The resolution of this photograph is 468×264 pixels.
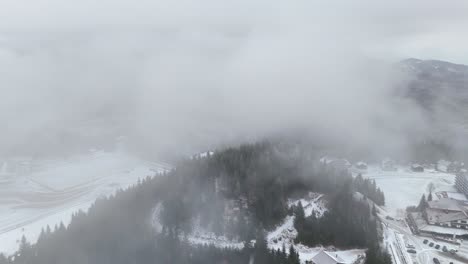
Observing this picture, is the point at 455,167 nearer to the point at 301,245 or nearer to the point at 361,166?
the point at 361,166

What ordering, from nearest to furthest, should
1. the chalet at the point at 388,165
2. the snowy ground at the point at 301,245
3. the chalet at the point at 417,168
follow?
the snowy ground at the point at 301,245
the chalet at the point at 417,168
the chalet at the point at 388,165

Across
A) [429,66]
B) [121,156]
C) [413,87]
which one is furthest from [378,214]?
[429,66]

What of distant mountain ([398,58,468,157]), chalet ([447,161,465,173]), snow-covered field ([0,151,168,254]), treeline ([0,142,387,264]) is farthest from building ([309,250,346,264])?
distant mountain ([398,58,468,157])

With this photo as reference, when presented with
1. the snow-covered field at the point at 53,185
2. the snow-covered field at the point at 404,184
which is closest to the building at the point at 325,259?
the snow-covered field at the point at 404,184

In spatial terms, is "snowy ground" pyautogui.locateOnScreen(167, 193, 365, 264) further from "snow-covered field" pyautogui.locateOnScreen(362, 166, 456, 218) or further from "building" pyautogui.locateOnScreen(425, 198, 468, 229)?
"building" pyautogui.locateOnScreen(425, 198, 468, 229)

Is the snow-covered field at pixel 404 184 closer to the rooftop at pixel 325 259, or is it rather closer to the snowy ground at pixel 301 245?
the snowy ground at pixel 301 245

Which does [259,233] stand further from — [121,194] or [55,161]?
[55,161]
